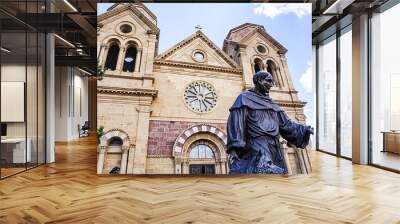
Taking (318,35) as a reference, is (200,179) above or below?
below

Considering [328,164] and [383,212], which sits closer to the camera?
[383,212]

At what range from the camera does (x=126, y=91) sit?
19.4 feet

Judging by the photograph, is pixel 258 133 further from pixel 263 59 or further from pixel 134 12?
pixel 134 12

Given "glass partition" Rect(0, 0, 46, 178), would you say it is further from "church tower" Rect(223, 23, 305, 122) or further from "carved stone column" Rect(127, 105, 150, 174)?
"church tower" Rect(223, 23, 305, 122)

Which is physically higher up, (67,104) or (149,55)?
(149,55)

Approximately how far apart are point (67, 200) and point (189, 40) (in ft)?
10.2

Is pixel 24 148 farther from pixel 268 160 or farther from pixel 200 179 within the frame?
pixel 268 160

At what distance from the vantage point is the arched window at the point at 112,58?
5980mm

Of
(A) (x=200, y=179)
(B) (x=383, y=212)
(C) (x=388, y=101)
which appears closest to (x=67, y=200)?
(A) (x=200, y=179)

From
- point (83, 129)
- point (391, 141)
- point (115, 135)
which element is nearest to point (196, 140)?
point (115, 135)

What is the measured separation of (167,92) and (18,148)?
2.97m

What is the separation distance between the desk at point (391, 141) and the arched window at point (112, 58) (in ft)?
17.5

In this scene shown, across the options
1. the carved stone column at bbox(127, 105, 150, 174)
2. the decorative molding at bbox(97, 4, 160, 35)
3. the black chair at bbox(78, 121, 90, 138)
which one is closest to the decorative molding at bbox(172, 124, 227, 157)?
the carved stone column at bbox(127, 105, 150, 174)

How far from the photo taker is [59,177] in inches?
241
